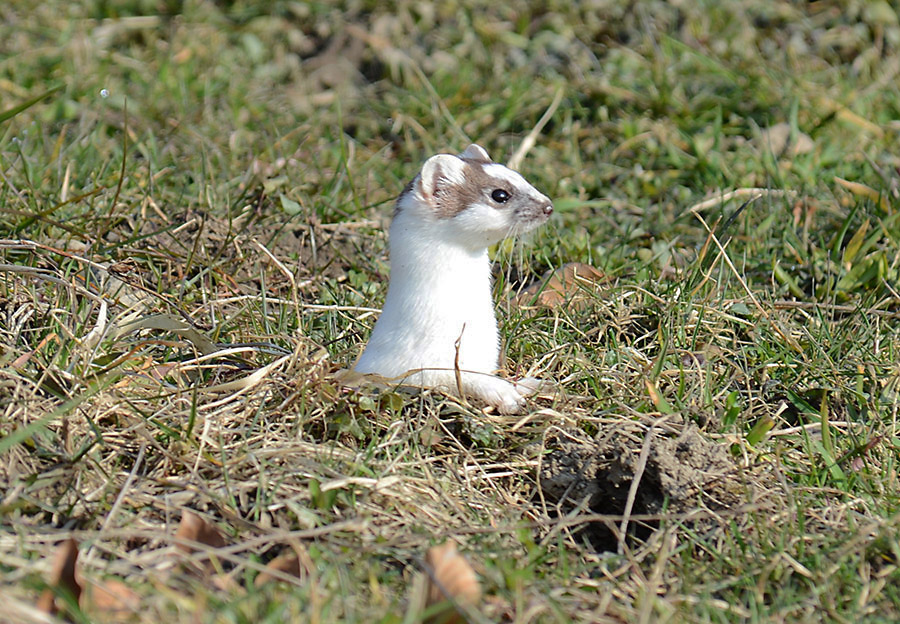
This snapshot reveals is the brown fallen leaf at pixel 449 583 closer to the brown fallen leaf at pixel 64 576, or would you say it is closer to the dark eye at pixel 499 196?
the brown fallen leaf at pixel 64 576

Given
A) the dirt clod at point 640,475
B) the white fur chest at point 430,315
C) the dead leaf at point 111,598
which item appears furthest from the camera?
the white fur chest at point 430,315

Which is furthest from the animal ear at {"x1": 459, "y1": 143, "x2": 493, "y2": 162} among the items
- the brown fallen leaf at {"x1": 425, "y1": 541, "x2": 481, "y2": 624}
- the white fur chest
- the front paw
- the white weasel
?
the brown fallen leaf at {"x1": 425, "y1": 541, "x2": 481, "y2": 624}

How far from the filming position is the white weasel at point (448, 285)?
10.4 ft

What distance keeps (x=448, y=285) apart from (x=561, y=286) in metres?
1.14

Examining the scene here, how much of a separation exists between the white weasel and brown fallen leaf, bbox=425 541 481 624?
32.4 inches

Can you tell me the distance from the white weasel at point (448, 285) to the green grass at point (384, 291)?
11cm

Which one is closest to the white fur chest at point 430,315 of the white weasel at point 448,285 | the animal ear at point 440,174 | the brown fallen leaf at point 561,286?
the white weasel at point 448,285

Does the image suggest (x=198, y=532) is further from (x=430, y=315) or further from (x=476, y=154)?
(x=476, y=154)

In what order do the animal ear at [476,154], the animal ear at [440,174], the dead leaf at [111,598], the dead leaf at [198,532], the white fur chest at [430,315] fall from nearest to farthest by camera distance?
the dead leaf at [111,598]
the dead leaf at [198,532]
the white fur chest at [430,315]
the animal ear at [440,174]
the animal ear at [476,154]

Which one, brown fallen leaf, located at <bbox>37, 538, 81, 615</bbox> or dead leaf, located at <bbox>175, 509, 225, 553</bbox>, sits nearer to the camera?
brown fallen leaf, located at <bbox>37, 538, 81, 615</bbox>

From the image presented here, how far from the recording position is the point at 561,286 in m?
4.23

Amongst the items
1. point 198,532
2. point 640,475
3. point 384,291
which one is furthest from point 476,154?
point 198,532

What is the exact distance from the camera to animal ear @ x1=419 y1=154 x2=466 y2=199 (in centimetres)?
330

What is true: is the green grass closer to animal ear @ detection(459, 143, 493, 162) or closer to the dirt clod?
the dirt clod
